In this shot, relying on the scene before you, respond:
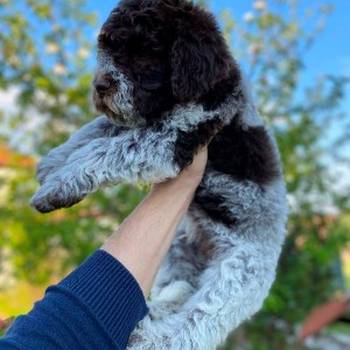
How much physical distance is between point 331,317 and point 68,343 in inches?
415

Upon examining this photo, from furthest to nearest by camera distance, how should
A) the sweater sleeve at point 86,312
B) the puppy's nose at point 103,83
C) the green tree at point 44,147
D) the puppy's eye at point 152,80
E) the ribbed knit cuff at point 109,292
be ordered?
the green tree at point 44,147, the puppy's eye at point 152,80, the puppy's nose at point 103,83, the ribbed knit cuff at point 109,292, the sweater sleeve at point 86,312

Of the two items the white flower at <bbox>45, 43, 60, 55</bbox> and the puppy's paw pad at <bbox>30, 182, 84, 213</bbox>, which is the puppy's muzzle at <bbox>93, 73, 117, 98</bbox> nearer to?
the puppy's paw pad at <bbox>30, 182, 84, 213</bbox>

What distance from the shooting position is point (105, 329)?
214 cm

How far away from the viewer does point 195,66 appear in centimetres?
306

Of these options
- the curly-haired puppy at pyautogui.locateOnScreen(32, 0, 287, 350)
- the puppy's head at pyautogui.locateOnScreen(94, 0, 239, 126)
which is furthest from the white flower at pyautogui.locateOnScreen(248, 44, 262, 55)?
the puppy's head at pyautogui.locateOnScreen(94, 0, 239, 126)

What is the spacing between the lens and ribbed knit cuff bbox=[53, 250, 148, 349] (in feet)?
7.12

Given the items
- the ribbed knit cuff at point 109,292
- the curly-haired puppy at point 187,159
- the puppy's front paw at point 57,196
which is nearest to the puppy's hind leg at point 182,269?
the curly-haired puppy at point 187,159

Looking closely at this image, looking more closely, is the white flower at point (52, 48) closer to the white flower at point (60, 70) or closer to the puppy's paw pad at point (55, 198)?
the white flower at point (60, 70)

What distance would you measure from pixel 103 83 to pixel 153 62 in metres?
0.32

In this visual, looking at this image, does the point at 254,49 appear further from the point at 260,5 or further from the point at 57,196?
the point at 57,196

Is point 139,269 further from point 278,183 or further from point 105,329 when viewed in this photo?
point 278,183

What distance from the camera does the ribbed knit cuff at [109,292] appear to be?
2170mm

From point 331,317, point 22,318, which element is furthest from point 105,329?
point 331,317

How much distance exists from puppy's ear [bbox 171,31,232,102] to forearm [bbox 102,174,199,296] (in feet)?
1.64
